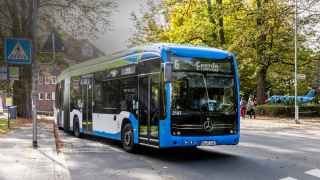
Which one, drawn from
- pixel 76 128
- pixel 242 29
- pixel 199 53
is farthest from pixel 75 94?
pixel 242 29

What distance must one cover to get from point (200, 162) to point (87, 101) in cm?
767

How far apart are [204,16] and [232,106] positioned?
30819mm

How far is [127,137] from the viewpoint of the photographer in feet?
47.5

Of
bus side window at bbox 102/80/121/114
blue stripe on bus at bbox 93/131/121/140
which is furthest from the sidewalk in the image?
bus side window at bbox 102/80/121/114

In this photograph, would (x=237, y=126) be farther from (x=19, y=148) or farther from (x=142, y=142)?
(x=19, y=148)

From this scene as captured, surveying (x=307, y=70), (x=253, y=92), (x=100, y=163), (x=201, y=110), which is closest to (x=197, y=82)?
(x=201, y=110)

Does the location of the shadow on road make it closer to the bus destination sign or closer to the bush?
the bus destination sign

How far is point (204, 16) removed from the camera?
42.8 metres

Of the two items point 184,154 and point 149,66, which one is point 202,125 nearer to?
point 184,154

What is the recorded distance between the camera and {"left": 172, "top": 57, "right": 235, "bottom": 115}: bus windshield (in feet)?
40.0

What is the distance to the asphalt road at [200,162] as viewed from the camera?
32.9 feet

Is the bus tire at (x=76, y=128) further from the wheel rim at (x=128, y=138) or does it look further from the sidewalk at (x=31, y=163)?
the wheel rim at (x=128, y=138)

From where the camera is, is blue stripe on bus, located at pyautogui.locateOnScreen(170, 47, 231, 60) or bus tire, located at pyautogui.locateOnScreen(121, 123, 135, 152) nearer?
blue stripe on bus, located at pyautogui.locateOnScreen(170, 47, 231, 60)

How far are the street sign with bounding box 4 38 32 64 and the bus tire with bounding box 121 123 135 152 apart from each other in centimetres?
340
